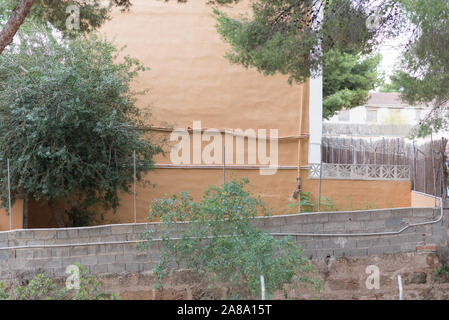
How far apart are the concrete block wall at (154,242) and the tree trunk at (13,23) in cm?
349

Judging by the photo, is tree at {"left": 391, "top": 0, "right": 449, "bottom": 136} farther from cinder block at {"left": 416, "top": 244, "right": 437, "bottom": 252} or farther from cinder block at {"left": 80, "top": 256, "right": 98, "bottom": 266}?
cinder block at {"left": 80, "top": 256, "right": 98, "bottom": 266}

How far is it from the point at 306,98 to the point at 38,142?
22.1 feet

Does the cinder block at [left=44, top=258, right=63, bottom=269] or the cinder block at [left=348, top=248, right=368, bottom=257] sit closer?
the cinder block at [left=44, top=258, right=63, bottom=269]

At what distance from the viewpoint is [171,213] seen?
723 cm

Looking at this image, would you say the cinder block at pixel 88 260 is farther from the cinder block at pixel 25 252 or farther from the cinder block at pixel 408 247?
the cinder block at pixel 408 247

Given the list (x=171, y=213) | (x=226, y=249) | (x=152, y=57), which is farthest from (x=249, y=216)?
(x=152, y=57)

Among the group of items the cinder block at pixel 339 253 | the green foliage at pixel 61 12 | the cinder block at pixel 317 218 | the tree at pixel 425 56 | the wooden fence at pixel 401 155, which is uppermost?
the green foliage at pixel 61 12

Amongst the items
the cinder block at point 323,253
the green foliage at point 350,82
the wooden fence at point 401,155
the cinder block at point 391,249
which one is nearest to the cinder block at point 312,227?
the cinder block at point 323,253

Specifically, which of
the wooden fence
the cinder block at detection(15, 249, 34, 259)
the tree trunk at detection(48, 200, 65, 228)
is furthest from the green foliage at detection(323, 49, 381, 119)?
the cinder block at detection(15, 249, 34, 259)

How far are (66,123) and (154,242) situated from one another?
9.20 ft

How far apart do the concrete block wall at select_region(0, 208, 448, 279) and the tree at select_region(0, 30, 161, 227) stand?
1027 mm

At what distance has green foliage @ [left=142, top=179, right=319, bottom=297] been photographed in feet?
21.0

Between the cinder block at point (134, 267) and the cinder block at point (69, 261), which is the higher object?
the cinder block at point (69, 261)

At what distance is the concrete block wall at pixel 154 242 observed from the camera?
27.6 ft
